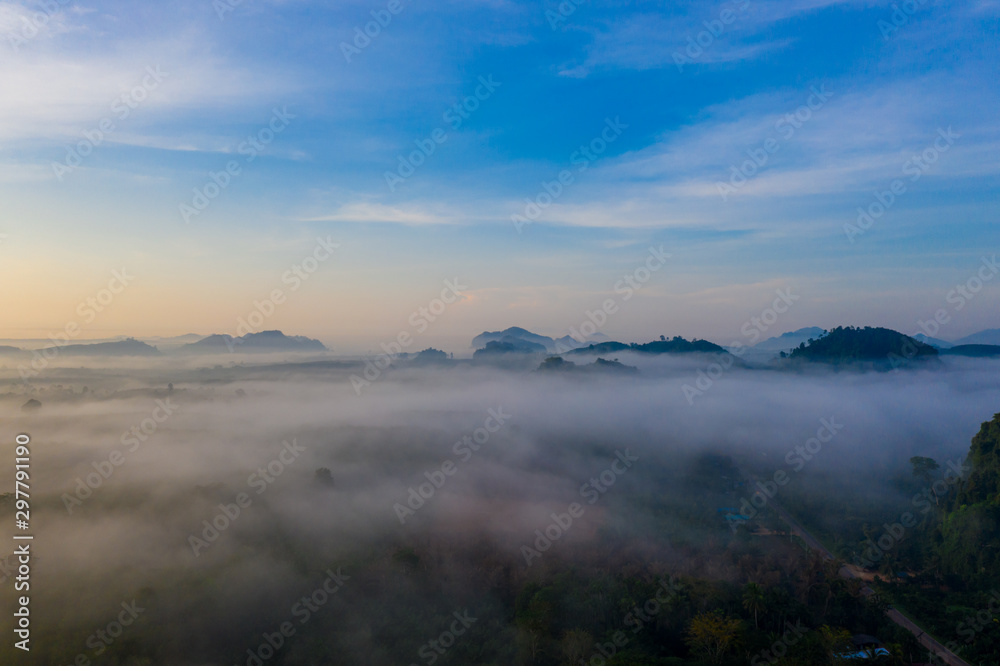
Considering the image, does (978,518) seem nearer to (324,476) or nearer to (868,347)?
(324,476)

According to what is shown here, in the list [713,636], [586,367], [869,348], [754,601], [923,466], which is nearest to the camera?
[713,636]

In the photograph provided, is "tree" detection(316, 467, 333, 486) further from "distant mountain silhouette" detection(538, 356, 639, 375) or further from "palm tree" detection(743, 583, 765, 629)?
"distant mountain silhouette" detection(538, 356, 639, 375)

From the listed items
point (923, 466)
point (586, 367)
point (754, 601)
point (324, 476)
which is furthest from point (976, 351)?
point (324, 476)

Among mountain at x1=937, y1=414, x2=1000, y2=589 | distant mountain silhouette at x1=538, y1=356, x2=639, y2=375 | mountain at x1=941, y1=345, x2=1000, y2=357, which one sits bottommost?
mountain at x1=937, y1=414, x2=1000, y2=589

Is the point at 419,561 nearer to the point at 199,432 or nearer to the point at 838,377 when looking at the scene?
the point at 199,432

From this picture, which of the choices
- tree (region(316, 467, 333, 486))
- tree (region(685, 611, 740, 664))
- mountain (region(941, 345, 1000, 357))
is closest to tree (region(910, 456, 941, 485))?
tree (region(685, 611, 740, 664))

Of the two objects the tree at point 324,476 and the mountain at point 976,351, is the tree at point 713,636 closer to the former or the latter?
the tree at point 324,476

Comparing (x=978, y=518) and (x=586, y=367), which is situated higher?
(x=586, y=367)
